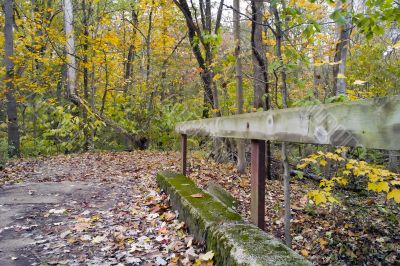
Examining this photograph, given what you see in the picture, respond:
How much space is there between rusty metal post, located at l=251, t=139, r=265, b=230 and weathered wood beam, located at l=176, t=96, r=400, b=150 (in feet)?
0.35

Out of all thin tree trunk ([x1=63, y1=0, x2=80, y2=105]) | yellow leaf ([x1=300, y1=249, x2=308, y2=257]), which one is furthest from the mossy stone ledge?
thin tree trunk ([x1=63, y1=0, x2=80, y2=105])

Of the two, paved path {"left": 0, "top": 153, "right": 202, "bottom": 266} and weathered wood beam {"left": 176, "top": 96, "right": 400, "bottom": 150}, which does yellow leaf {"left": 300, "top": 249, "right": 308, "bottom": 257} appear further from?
weathered wood beam {"left": 176, "top": 96, "right": 400, "bottom": 150}

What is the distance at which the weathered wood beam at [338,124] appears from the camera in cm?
132

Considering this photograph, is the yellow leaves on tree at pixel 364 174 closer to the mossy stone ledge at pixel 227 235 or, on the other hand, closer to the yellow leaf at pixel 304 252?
the yellow leaf at pixel 304 252

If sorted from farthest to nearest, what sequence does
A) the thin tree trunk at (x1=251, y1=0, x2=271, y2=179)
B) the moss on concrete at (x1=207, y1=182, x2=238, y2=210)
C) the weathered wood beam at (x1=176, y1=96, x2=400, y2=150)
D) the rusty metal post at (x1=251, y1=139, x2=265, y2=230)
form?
1. the thin tree trunk at (x1=251, y1=0, x2=271, y2=179)
2. the moss on concrete at (x1=207, y1=182, x2=238, y2=210)
3. the rusty metal post at (x1=251, y1=139, x2=265, y2=230)
4. the weathered wood beam at (x1=176, y1=96, x2=400, y2=150)

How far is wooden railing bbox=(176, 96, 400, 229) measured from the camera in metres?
1.33

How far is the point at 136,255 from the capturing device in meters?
3.10

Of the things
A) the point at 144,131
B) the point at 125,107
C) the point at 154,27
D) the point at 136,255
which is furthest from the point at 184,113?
the point at 136,255

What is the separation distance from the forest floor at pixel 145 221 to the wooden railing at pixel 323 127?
95 centimetres

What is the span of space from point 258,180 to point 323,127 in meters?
0.97

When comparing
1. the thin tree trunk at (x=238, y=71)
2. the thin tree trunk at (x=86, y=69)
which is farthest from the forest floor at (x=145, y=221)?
the thin tree trunk at (x=86, y=69)

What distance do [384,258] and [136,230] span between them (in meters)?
3.44

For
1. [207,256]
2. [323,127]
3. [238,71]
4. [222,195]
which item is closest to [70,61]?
[238,71]

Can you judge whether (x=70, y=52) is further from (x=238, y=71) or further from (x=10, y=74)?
(x=238, y=71)
